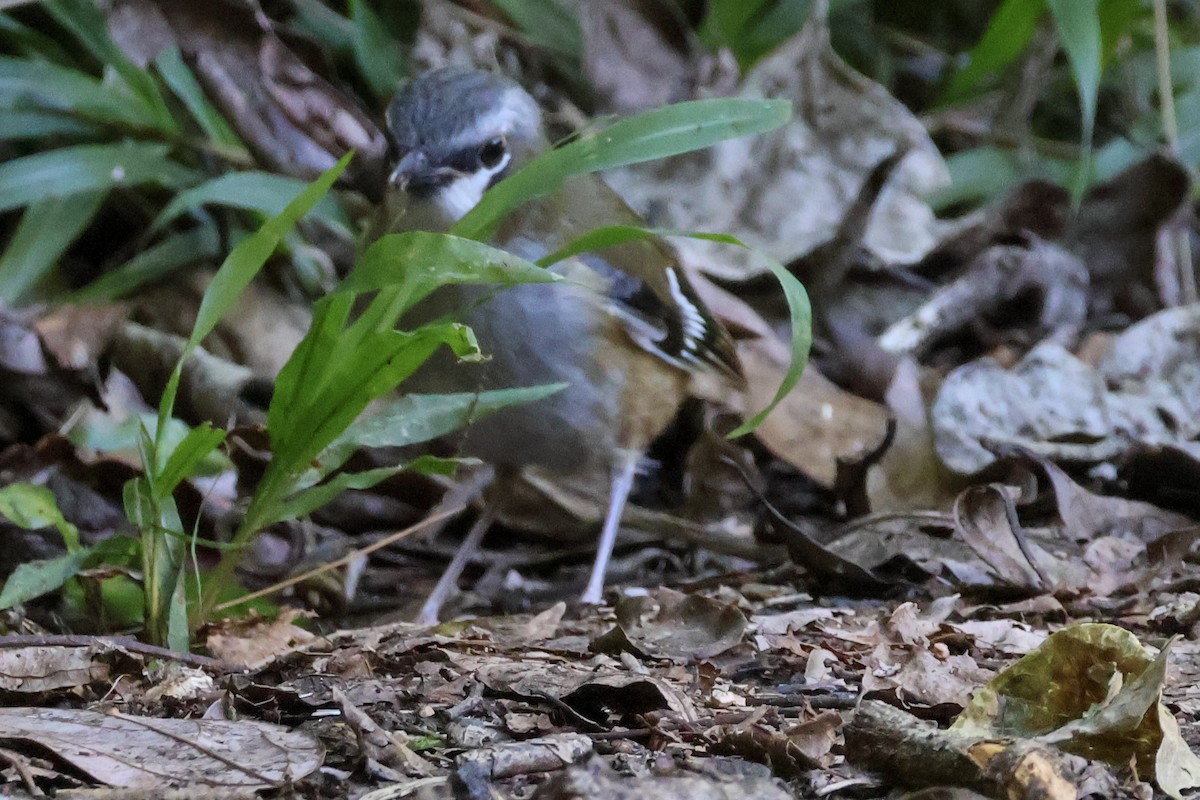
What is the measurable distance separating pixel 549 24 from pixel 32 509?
3832 millimetres

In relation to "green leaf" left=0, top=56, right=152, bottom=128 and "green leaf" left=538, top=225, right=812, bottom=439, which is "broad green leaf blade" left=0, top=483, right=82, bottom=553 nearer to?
"green leaf" left=538, top=225, right=812, bottom=439

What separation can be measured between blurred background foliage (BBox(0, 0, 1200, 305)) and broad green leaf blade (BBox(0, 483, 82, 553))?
1.96 meters

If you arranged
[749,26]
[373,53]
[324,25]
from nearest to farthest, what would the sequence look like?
[373,53]
[324,25]
[749,26]

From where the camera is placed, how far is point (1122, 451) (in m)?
3.81

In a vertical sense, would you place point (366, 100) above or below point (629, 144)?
below

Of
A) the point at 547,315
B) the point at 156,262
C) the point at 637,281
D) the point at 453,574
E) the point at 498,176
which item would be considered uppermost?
the point at 498,176

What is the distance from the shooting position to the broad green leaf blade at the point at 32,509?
2381 millimetres

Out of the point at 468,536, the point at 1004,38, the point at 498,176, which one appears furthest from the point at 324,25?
the point at 1004,38

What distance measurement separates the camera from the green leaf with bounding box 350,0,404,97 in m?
5.11

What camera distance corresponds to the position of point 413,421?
2.30 metres

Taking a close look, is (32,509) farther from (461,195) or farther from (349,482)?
(461,195)

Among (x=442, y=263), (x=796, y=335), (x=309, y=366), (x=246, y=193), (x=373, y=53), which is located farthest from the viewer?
(x=373, y=53)

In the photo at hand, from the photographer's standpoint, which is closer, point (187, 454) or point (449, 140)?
point (187, 454)

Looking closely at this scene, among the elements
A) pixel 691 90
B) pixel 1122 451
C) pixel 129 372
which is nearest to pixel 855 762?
pixel 1122 451
